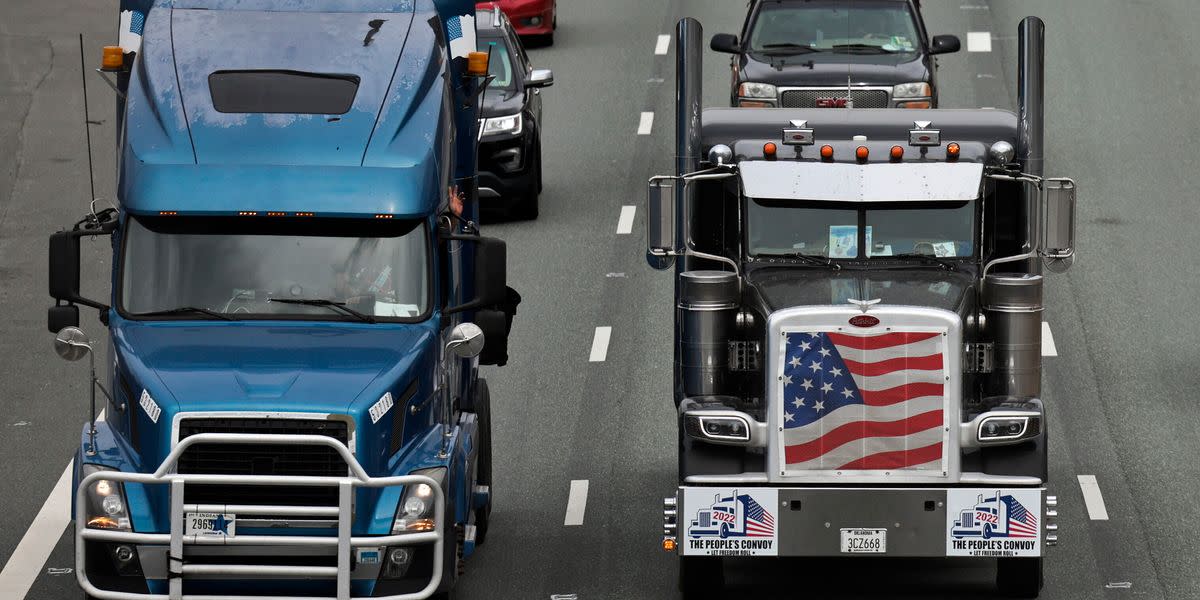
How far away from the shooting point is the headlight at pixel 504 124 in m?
24.4

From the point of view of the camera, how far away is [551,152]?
27.9 metres

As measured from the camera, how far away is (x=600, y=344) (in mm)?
20484

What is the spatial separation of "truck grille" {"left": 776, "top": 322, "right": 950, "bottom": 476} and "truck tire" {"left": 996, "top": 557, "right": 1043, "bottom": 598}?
1196 mm

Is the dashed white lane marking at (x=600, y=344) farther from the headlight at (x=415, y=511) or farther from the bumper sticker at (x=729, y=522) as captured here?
the headlight at (x=415, y=511)

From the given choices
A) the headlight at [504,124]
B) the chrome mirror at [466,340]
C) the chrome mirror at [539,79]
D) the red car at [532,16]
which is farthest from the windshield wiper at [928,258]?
the red car at [532,16]

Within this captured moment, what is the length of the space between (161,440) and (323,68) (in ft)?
8.92

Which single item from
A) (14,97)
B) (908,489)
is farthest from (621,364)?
(14,97)

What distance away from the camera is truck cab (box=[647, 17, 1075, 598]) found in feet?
40.9

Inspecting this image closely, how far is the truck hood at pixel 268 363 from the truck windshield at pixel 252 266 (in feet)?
0.39

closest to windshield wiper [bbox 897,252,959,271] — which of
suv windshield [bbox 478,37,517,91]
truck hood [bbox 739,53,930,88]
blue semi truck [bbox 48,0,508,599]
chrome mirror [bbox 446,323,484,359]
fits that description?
blue semi truck [bbox 48,0,508,599]

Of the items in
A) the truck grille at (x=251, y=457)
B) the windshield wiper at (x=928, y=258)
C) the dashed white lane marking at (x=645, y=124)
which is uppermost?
Answer: the dashed white lane marking at (x=645, y=124)

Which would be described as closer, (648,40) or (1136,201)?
(1136,201)

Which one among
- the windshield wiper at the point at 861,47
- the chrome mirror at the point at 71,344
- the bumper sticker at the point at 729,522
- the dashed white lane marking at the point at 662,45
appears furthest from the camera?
the dashed white lane marking at the point at 662,45

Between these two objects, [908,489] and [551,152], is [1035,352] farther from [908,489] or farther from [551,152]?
[551,152]
